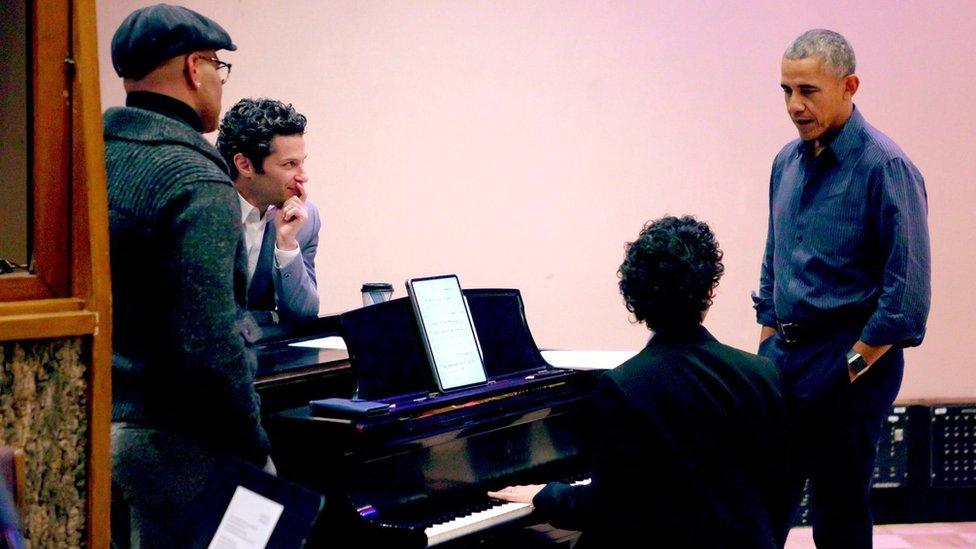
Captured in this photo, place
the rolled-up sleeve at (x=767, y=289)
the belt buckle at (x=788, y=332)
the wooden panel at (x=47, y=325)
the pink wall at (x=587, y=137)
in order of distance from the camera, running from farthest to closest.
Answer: the pink wall at (x=587, y=137) < the rolled-up sleeve at (x=767, y=289) < the belt buckle at (x=788, y=332) < the wooden panel at (x=47, y=325)

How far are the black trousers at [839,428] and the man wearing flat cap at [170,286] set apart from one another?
65.8 inches

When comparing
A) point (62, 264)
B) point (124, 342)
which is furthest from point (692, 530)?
point (62, 264)

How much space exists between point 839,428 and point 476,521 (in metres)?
1.13

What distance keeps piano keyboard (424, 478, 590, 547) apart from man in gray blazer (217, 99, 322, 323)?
102cm

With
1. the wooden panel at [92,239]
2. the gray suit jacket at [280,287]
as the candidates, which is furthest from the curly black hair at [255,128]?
the wooden panel at [92,239]

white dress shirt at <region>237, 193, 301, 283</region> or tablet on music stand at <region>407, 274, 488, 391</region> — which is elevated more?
white dress shirt at <region>237, 193, 301, 283</region>

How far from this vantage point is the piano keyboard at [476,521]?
2.36 meters

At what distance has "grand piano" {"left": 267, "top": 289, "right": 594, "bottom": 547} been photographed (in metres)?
2.36

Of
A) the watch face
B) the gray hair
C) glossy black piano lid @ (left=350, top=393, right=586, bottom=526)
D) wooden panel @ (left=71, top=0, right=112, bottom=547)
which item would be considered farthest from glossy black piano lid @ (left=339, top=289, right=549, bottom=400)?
wooden panel @ (left=71, top=0, right=112, bottom=547)

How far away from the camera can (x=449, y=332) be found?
2.61 meters

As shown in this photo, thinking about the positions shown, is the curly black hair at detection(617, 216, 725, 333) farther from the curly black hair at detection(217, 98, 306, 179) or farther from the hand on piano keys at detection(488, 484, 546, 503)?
the curly black hair at detection(217, 98, 306, 179)

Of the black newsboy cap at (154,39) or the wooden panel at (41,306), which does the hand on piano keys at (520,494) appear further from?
the wooden panel at (41,306)

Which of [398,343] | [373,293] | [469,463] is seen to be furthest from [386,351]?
[373,293]

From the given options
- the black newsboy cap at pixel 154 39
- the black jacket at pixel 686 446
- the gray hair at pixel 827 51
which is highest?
the gray hair at pixel 827 51
